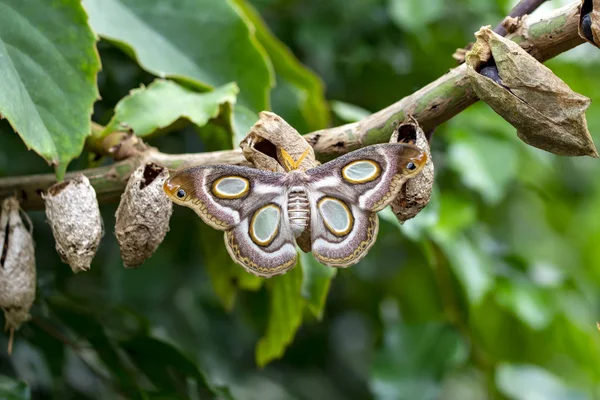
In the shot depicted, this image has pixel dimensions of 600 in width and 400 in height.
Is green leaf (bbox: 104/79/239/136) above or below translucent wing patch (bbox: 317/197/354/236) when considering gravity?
above

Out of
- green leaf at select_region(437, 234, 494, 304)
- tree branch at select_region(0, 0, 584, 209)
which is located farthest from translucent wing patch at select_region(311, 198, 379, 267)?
green leaf at select_region(437, 234, 494, 304)

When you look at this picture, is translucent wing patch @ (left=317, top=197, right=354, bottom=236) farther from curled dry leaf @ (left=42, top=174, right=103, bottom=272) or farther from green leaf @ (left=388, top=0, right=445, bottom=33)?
green leaf @ (left=388, top=0, right=445, bottom=33)

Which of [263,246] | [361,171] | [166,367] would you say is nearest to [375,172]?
[361,171]

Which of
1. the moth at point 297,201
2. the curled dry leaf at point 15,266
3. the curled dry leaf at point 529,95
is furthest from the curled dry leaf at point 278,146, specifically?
the curled dry leaf at point 15,266

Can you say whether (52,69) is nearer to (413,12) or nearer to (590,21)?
(590,21)

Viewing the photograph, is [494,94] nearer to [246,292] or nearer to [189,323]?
[246,292]

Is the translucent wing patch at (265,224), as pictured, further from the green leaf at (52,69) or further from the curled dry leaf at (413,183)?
the green leaf at (52,69)
